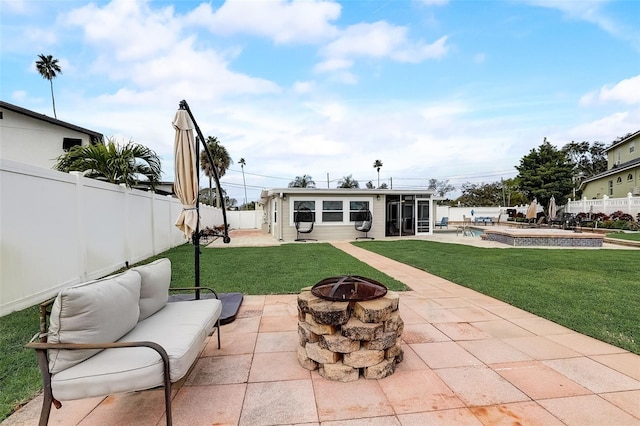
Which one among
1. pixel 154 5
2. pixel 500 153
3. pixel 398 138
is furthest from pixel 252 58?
pixel 500 153

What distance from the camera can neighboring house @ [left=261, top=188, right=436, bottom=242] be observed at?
1405 centimetres

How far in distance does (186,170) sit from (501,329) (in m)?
3.83

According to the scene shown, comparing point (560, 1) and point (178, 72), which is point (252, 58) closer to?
point (178, 72)

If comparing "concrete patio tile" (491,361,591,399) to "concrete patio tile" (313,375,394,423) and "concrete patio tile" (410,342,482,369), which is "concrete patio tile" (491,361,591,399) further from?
"concrete patio tile" (313,375,394,423)

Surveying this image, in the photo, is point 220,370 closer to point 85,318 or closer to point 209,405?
point 209,405

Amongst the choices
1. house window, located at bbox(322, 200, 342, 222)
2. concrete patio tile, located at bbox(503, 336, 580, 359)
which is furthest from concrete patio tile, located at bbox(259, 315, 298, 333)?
house window, located at bbox(322, 200, 342, 222)

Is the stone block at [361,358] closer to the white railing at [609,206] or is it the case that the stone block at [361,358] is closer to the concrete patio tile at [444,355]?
the concrete patio tile at [444,355]

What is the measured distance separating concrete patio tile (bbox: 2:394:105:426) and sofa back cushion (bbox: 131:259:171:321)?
607 mm

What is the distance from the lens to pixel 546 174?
2455 centimetres

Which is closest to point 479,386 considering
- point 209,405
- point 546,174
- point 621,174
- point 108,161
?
point 209,405

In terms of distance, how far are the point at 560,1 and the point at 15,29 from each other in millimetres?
14099

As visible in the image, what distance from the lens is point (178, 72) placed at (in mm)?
8969

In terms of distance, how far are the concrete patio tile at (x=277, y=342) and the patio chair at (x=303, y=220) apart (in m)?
10.6

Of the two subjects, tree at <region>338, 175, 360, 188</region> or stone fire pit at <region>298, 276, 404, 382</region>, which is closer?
stone fire pit at <region>298, 276, 404, 382</region>
